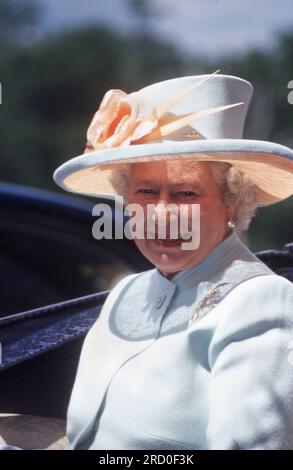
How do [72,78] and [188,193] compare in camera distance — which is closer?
[188,193]

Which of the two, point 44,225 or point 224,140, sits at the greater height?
point 224,140

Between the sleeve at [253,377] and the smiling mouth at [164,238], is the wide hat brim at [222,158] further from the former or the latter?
the sleeve at [253,377]

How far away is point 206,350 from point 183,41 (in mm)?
14877

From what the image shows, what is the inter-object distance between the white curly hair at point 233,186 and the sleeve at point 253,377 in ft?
0.90

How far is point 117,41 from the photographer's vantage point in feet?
53.4

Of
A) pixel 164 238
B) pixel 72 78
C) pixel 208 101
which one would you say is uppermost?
pixel 208 101

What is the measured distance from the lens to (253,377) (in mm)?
1712

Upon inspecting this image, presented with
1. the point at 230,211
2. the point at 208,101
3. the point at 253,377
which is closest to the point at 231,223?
the point at 230,211

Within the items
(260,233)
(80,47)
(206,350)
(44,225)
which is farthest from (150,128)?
(80,47)

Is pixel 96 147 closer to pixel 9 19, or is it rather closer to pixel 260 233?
pixel 260 233

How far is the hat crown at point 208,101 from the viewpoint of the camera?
194 centimetres

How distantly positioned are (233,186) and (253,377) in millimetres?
443

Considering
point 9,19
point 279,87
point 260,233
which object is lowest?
point 260,233
